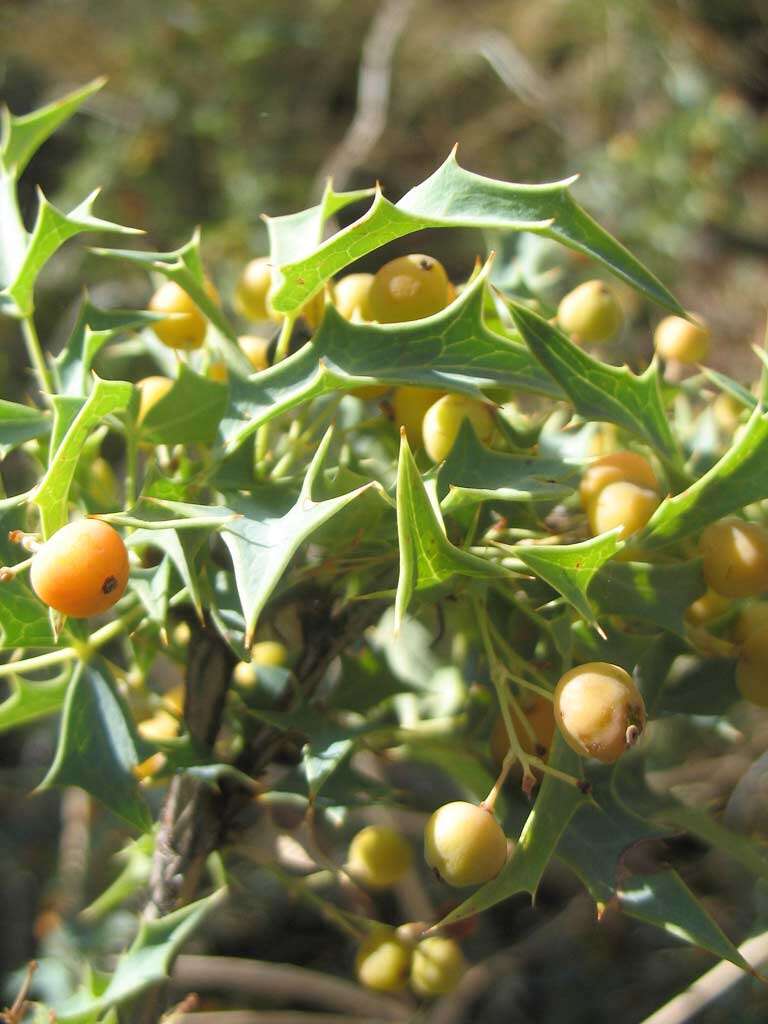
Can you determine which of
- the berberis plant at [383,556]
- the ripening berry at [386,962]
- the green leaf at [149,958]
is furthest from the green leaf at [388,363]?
the ripening berry at [386,962]

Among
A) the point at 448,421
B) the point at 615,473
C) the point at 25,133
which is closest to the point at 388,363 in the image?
the point at 448,421

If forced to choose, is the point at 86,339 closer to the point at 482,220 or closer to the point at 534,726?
the point at 482,220

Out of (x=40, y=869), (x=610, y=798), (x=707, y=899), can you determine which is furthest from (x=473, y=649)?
(x=40, y=869)

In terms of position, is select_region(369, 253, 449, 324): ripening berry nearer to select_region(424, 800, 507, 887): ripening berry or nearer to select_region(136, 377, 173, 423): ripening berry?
select_region(136, 377, 173, 423): ripening berry

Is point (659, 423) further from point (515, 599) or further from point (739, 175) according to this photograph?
point (739, 175)

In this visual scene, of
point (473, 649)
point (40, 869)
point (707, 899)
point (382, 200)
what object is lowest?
point (40, 869)

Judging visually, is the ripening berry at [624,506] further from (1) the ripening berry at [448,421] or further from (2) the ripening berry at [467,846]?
(2) the ripening berry at [467,846]

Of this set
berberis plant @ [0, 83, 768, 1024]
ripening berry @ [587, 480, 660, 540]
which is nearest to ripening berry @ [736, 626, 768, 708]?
berberis plant @ [0, 83, 768, 1024]
